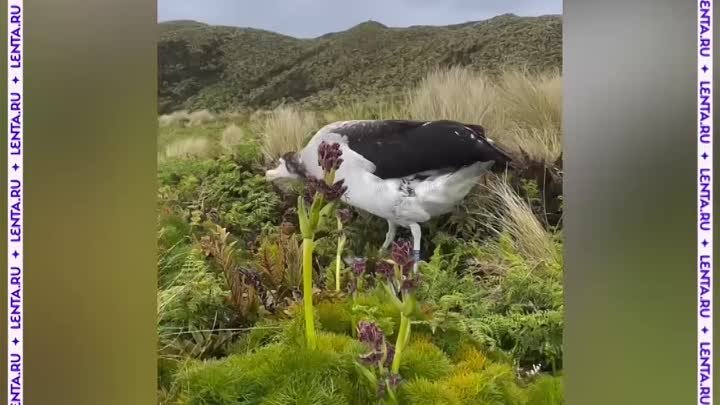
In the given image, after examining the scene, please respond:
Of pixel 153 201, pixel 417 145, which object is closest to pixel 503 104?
pixel 417 145

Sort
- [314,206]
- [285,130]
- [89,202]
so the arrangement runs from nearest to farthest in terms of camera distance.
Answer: [89,202] < [314,206] < [285,130]

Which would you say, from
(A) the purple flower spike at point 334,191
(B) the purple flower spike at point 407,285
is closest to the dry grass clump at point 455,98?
(A) the purple flower spike at point 334,191

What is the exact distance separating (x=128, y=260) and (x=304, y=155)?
71cm

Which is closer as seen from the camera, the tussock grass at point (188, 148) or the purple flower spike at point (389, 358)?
the purple flower spike at point (389, 358)

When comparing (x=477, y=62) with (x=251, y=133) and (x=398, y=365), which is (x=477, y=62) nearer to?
(x=251, y=133)

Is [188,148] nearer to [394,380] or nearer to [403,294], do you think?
[403,294]

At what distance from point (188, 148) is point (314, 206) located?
0.51m

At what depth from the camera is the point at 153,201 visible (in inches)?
84.6

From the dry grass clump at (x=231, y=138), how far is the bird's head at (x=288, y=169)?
15cm

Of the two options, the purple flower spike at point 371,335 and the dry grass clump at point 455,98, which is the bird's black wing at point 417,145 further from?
the purple flower spike at point 371,335

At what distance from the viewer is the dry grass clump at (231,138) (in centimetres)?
230

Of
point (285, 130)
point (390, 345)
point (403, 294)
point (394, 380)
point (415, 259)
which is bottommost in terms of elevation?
point (394, 380)

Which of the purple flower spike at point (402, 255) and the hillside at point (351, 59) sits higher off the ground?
the hillside at point (351, 59)

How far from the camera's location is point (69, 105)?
82.2 inches
